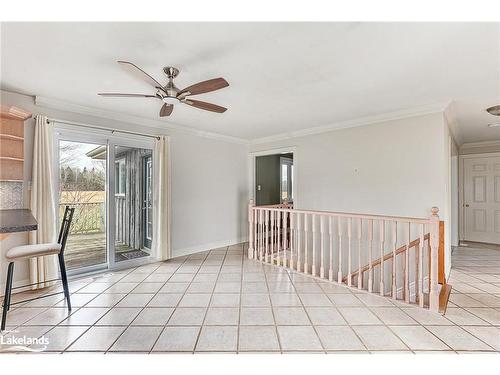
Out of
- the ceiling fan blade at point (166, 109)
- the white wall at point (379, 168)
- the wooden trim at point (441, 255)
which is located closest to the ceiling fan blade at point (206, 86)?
the ceiling fan blade at point (166, 109)

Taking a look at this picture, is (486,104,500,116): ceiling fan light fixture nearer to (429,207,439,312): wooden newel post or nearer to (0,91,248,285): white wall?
(429,207,439,312): wooden newel post

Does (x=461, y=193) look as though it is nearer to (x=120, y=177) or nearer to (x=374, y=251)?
(x=374, y=251)

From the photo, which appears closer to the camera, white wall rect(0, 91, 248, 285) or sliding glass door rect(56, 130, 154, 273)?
sliding glass door rect(56, 130, 154, 273)

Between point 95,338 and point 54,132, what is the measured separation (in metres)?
2.61

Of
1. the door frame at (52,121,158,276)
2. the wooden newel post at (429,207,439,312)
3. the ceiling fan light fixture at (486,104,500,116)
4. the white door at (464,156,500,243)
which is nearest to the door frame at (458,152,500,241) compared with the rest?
the white door at (464,156,500,243)

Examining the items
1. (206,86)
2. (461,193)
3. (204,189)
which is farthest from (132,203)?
(461,193)

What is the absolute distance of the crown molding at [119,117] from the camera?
3.11 m

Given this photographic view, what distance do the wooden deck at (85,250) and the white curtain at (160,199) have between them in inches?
26.3

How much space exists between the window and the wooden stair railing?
217cm

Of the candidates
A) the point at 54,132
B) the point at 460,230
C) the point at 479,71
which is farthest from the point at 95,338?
the point at 460,230

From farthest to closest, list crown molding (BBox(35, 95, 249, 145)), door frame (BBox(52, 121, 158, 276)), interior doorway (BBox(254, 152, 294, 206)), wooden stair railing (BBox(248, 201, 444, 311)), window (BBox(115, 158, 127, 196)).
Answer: interior doorway (BBox(254, 152, 294, 206)), window (BBox(115, 158, 127, 196)), door frame (BBox(52, 121, 158, 276)), crown molding (BBox(35, 95, 249, 145)), wooden stair railing (BBox(248, 201, 444, 311))

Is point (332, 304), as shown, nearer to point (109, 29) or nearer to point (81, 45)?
point (109, 29)

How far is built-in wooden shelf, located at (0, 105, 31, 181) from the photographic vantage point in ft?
8.81

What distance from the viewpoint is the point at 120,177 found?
3906 millimetres
